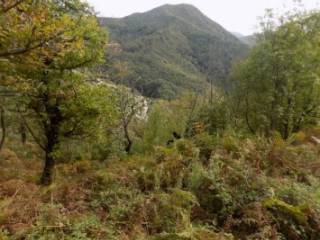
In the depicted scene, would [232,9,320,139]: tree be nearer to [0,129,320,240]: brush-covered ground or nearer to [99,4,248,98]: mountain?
[0,129,320,240]: brush-covered ground

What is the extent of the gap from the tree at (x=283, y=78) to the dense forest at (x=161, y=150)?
0.16 ft

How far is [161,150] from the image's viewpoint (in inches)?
343

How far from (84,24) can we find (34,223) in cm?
659

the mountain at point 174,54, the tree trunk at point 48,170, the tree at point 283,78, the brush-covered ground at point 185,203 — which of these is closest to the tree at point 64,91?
the tree trunk at point 48,170

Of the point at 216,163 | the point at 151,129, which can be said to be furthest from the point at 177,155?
the point at 151,129

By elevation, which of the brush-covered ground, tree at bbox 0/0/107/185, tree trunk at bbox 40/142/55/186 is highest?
tree at bbox 0/0/107/185

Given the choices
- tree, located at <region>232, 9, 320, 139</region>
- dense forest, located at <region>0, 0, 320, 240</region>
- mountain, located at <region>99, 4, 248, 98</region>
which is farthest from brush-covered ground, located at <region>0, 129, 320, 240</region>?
mountain, located at <region>99, 4, 248, 98</region>

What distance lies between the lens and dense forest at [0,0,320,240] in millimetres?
5004

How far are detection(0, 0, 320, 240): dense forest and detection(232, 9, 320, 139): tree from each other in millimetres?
47

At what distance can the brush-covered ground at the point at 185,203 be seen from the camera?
513 centimetres

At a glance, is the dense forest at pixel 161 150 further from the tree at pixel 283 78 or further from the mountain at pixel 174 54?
the mountain at pixel 174 54

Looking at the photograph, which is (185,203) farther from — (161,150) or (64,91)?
(64,91)

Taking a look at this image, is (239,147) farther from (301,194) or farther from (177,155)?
(301,194)

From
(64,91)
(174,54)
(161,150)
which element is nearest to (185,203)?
(161,150)
